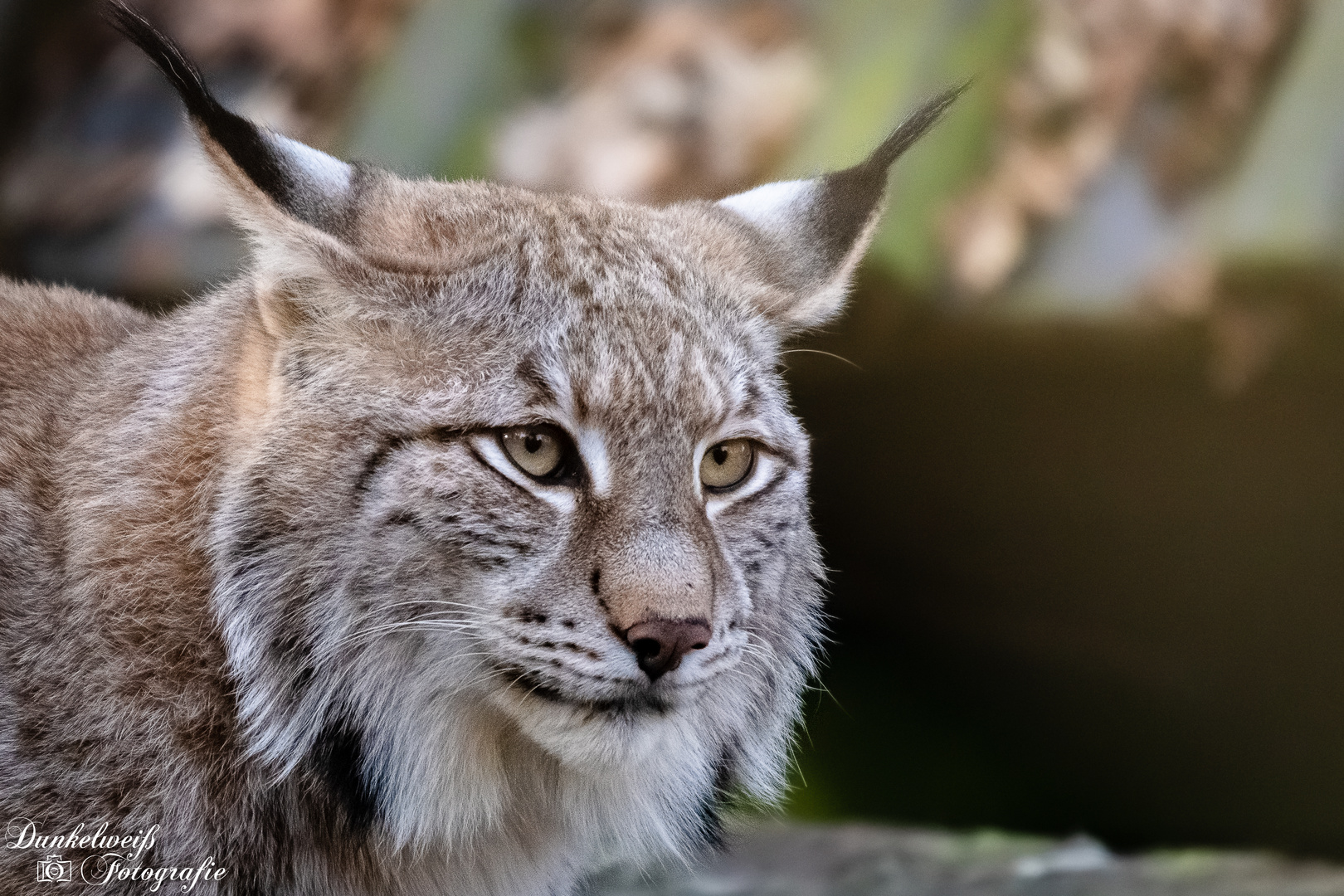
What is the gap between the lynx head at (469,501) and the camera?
178cm

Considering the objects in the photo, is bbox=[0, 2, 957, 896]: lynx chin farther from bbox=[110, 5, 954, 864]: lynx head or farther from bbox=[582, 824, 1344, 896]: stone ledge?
bbox=[582, 824, 1344, 896]: stone ledge

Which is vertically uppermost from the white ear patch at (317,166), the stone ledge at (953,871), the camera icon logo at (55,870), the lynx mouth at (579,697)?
the white ear patch at (317,166)

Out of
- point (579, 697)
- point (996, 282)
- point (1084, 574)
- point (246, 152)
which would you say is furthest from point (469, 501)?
point (1084, 574)

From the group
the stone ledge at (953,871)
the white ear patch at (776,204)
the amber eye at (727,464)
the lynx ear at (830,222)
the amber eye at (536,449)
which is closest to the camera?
the amber eye at (536,449)

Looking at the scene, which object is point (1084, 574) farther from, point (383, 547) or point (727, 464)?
point (383, 547)

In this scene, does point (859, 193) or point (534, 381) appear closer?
point (534, 381)

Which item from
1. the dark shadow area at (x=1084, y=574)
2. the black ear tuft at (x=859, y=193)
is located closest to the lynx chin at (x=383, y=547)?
the black ear tuft at (x=859, y=193)

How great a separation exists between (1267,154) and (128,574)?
3017 millimetres

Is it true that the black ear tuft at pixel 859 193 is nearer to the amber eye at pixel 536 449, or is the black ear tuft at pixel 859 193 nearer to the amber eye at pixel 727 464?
the amber eye at pixel 727 464

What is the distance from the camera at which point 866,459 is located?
4.20 meters

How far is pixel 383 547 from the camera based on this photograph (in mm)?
1822

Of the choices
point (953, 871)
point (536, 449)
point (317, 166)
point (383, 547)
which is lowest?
point (953, 871)

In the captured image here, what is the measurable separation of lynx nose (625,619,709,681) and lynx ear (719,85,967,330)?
711mm

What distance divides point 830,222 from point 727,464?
23.7 inches
